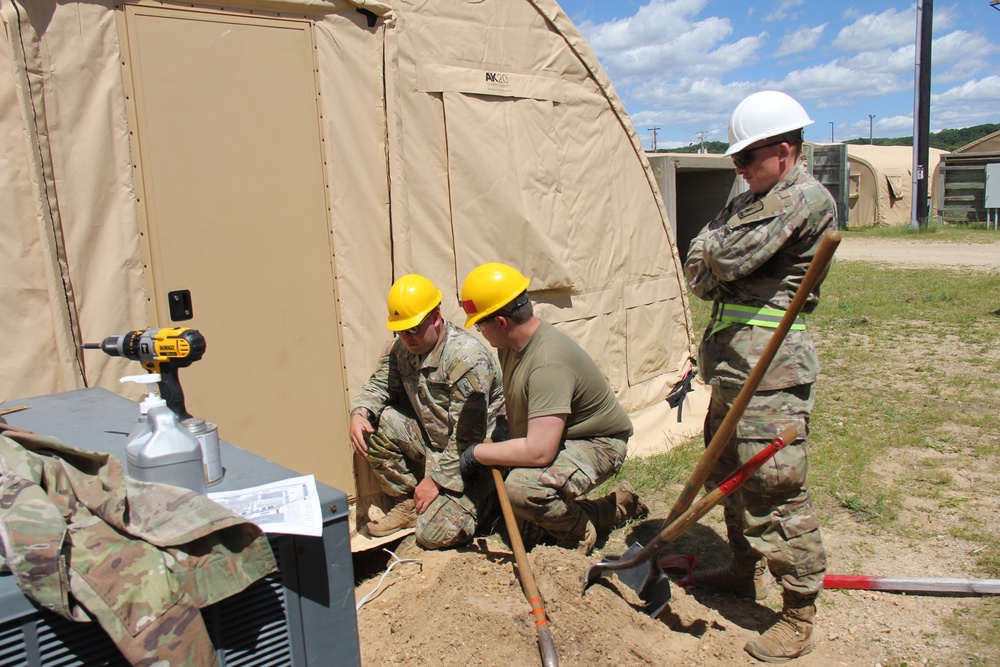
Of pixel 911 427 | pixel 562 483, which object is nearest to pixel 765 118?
pixel 562 483

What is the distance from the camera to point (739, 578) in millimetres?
3312

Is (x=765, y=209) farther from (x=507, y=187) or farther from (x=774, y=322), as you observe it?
(x=507, y=187)

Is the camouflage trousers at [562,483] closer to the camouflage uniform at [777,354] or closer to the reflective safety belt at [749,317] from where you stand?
the camouflage uniform at [777,354]

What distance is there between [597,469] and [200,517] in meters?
2.28

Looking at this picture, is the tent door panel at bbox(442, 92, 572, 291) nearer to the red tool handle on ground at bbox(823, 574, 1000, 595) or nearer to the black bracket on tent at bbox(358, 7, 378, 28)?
the black bracket on tent at bbox(358, 7, 378, 28)

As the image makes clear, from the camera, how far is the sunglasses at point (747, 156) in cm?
281

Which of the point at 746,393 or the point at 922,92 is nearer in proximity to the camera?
the point at 746,393

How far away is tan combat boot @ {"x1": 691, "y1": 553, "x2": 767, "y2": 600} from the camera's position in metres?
3.26

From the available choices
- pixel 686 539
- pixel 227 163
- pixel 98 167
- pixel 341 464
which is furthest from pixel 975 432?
pixel 98 167

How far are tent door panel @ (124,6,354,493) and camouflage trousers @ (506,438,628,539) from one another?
1.10 meters

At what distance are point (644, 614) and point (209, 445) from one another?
195 cm

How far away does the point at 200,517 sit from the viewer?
1572mm

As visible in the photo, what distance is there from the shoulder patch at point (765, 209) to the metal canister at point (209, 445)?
190 centimetres

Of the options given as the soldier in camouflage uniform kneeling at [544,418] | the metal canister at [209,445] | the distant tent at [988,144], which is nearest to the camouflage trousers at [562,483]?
the soldier in camouflage uniform kneeling at [544,418]
